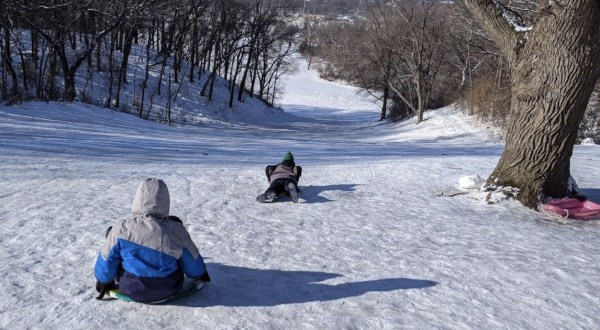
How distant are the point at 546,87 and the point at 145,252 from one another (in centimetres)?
597

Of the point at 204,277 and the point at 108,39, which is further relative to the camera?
the point at 108,39

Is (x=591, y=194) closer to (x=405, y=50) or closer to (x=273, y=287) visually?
(x=273, y=287)

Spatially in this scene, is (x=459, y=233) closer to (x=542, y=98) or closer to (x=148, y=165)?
(x=542, y=98)

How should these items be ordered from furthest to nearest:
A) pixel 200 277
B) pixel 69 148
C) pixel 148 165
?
pixel 69 148 → pixel 148 165 → pixel 200 277

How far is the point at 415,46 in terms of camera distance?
31.2m

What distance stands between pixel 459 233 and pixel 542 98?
2484 mm

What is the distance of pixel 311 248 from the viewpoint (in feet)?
17.6

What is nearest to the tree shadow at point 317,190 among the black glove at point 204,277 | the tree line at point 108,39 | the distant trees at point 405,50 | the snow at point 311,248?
the snow at point 311,248

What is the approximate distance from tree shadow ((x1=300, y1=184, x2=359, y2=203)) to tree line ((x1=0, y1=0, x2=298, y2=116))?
13587 millimetres

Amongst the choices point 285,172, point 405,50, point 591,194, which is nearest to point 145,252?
point 285,172

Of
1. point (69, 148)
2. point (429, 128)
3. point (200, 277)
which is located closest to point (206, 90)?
point (429, 128)

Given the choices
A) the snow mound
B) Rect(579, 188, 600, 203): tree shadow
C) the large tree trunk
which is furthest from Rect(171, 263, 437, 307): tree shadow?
Rect(579, 188, 600, 203): tree shadow

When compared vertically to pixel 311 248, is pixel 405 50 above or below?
above

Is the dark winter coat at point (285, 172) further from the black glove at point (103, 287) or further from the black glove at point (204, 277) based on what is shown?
the black glove at point (103, 287)
